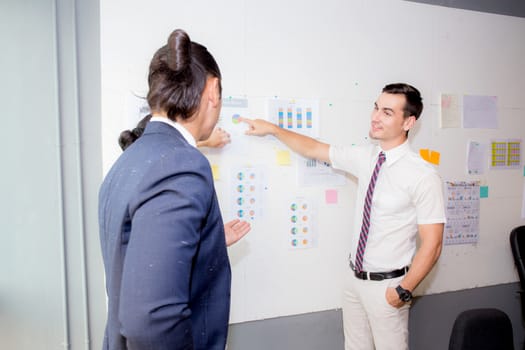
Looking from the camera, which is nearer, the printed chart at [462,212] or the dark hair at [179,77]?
the dark hair at [179,77]

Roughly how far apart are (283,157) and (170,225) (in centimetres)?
122

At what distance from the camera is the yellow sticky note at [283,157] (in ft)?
6.40

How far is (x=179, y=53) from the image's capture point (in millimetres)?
924

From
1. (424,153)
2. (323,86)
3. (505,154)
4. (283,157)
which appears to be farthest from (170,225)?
(505,154)

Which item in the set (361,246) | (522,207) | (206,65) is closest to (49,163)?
(206,65)

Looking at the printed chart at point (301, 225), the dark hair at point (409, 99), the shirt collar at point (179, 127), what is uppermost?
the dark hair at point (409, 99)

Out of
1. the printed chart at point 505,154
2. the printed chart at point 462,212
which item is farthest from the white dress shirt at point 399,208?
the printed chart at point 505,154

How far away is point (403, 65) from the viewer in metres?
2.18

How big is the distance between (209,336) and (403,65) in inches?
74.6

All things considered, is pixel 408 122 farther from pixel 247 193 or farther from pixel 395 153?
pixel 247 193

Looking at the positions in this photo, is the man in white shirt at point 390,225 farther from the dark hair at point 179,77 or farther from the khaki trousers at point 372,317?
the dark hair at point 179,77

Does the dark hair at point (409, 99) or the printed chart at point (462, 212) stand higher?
the dark hair at point (409, 99)

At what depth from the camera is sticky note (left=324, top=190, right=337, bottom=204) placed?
6.77 feet

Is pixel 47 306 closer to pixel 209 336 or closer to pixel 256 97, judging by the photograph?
pixel 209 336
